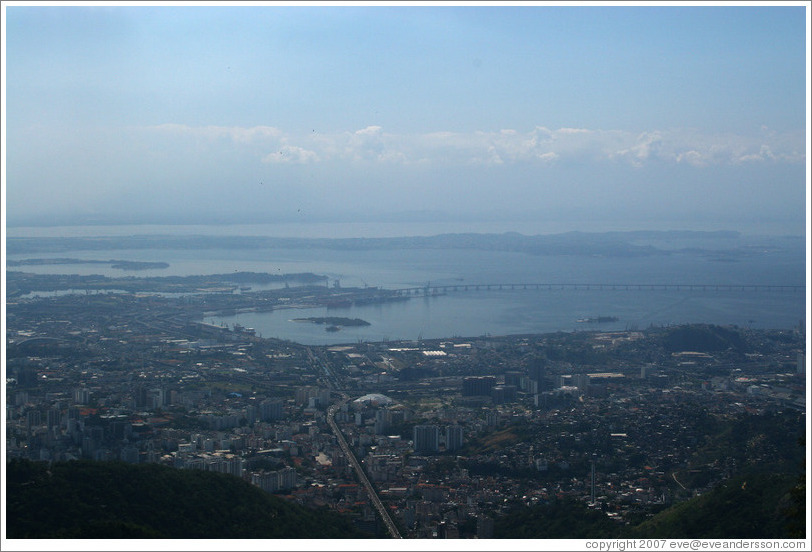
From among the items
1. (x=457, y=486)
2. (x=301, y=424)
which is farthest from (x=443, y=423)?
(x=457, y=486)

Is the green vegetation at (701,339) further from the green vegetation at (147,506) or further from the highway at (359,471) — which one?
the green vegetation at (147,506)

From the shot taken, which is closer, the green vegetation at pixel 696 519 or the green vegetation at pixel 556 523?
the green vegetation at pixel 696 519

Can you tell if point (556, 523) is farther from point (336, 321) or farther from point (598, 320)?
point (598, 320)

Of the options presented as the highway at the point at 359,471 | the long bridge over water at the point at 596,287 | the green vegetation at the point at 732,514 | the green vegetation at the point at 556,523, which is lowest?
the highway at the point at 359,471

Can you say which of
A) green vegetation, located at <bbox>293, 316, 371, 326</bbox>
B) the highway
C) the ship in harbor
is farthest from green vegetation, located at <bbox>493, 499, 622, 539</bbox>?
the ship in harbor

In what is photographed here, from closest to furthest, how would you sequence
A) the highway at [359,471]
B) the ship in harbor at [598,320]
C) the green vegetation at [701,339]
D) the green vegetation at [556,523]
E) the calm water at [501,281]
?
the green vegetation at [556,523] → the highway at [359,471] → the green vegetation at [701,339] → the calm water at [501,281] → the ship in harbor at [598,320]

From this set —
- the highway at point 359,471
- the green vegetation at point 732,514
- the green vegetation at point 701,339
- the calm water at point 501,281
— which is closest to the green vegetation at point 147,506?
the highway at point 359,471

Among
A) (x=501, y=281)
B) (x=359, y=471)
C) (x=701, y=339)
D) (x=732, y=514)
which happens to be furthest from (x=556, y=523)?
(x=501, y=281)
